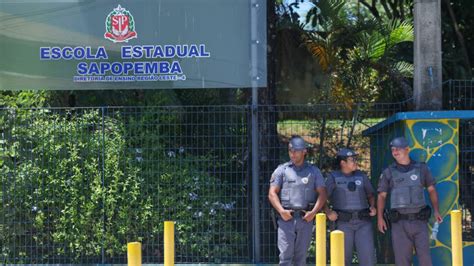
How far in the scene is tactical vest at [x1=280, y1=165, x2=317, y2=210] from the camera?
7.55 m

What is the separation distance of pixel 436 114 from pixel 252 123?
2304 millimetres

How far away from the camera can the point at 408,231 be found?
7477 millimetres

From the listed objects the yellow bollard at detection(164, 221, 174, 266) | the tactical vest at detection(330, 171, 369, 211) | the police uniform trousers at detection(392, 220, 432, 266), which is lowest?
the police uniform trousers at detection(392, 220, 432, 266)

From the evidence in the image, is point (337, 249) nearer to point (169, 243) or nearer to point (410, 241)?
point (169, 243)

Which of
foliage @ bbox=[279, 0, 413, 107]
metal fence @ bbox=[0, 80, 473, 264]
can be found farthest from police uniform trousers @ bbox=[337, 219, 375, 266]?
foliage @ bbox=[279, 0, 413, 107]

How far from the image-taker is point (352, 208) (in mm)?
7547

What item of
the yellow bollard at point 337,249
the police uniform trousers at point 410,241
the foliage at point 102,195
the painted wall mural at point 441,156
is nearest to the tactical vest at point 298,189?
the police uniform trousers at point 410,241

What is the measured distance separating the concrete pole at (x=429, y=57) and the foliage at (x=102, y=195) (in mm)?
2802

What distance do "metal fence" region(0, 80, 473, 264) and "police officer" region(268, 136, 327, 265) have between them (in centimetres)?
100

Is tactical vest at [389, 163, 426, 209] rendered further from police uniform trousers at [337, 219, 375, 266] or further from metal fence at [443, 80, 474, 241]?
metal fence at [443, 80, 474, 241]

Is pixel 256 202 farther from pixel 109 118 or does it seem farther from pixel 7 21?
pixel 7 21

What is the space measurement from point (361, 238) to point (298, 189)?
0.91 m

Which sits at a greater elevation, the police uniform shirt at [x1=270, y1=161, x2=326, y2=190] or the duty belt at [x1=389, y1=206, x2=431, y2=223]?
the police uniform shirt at [x1=270, y1=161, x2=326, y2=190]

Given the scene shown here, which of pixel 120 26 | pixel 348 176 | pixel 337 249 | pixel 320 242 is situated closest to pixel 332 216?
pixel 348 176
